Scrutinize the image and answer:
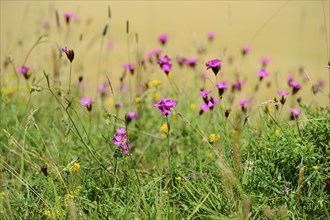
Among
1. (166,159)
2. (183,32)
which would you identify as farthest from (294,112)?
(183,32)

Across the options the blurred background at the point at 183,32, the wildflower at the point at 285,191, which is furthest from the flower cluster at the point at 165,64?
the blurred background at the point at 183,32

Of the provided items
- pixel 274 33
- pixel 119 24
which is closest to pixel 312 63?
pixel 274 33

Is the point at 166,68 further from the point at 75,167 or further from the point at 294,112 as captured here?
the point at 75,167

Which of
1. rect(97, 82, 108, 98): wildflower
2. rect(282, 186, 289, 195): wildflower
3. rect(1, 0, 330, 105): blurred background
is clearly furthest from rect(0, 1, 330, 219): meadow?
rect(1, 0, 330, 105): blurred background

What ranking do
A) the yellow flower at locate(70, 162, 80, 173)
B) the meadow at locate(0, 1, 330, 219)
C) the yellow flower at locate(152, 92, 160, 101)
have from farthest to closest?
the yellow flower at locate(152, 92, 160, 101) → the yellow flower at locate(70, 162, 80, 173) → the meadow at locate(0, 1, 330, 219)

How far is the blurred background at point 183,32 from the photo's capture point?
5.96m

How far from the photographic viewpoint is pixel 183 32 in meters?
7.83

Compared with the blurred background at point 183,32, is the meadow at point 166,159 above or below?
above

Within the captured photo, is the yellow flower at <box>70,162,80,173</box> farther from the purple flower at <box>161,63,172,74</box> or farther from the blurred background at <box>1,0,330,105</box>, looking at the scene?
the blurred background at <box>1,0,330,105</box>

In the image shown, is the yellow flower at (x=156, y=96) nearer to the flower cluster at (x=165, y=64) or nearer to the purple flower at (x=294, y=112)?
the flower cluster at (x=165, y=64)

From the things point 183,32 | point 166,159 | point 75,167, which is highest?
Result: point 75,167

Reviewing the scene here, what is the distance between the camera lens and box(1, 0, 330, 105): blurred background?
19.6 ft

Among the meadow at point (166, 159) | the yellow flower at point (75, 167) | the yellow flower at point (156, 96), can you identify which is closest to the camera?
the meadow at point (166, 159)

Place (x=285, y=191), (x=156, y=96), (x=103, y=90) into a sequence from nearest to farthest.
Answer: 1. (x=285, y=191)
2. (x=156, y=96)
3. (x=103, y=90)
